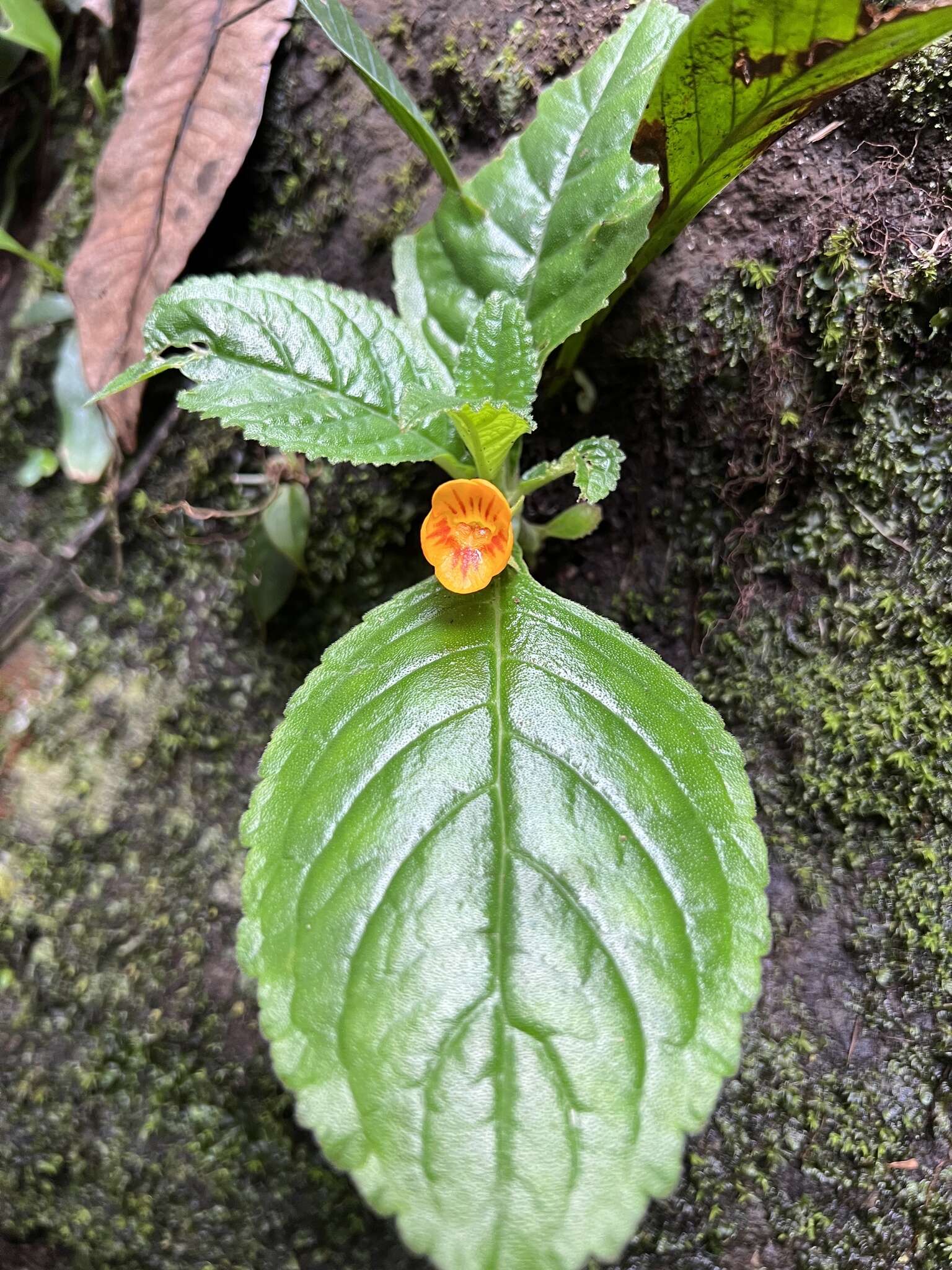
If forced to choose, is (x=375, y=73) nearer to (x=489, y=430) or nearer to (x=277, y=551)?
(x=489, y=430)

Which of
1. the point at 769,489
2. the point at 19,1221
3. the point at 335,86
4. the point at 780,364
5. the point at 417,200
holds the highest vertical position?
the point at 335,86

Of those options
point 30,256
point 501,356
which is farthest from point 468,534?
point 30,256

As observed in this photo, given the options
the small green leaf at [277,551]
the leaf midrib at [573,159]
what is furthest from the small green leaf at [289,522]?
the leaf midrib at [573,159]

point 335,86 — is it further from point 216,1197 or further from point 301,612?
point 216,1197

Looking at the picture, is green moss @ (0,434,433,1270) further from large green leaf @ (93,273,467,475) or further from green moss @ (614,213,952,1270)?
green moss @ (614,213,952,1270)

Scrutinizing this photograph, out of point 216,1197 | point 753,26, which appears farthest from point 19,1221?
point 753,26
